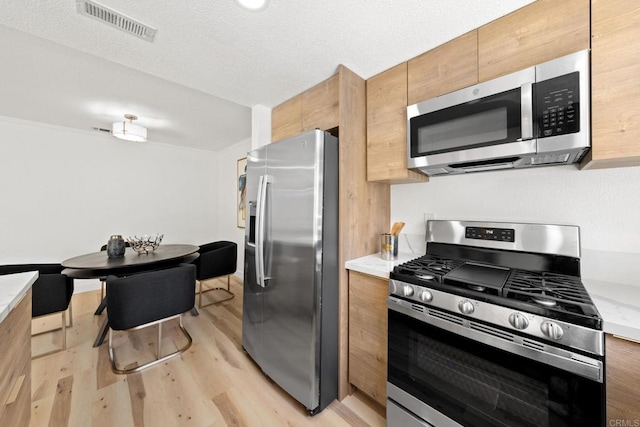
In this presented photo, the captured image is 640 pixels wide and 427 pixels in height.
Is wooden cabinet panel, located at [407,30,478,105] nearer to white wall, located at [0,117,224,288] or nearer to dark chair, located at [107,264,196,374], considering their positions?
dark chair, located at [107,264,196,374]

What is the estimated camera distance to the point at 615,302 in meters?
0.96

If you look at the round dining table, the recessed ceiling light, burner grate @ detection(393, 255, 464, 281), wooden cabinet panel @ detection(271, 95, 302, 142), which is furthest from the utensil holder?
the round dining table

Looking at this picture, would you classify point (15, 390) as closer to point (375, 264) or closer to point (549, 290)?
point (375, 264)

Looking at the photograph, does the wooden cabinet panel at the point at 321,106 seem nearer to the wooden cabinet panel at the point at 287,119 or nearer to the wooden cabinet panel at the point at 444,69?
the wooden cabinet panel at the point at 287,119

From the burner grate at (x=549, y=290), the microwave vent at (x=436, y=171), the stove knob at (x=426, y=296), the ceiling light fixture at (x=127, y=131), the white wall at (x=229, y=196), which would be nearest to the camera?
the burner grate at (x=549, y=290)

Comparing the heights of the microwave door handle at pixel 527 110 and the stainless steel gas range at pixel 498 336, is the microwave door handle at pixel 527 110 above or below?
above

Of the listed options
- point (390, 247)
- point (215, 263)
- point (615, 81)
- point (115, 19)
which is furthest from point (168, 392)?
point (615, 81)

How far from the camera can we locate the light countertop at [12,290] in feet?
2.50

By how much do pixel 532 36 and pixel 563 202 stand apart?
2.92 feet

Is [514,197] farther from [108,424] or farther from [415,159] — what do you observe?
[108,424]

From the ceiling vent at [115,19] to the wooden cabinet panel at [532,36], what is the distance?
6.24 feet

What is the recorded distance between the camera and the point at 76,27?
4.47ft

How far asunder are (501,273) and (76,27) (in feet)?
9.11

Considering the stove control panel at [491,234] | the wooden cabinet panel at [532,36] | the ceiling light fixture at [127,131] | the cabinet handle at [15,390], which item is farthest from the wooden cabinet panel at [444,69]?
the ceiling light fixture at [127,131]
